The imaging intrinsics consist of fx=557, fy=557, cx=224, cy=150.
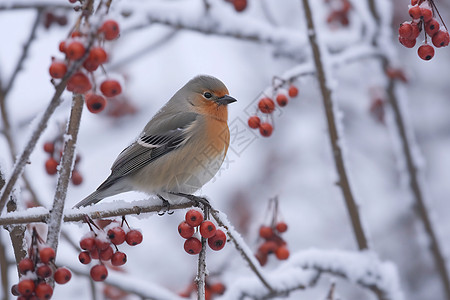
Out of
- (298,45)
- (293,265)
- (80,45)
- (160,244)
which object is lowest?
(80,45)

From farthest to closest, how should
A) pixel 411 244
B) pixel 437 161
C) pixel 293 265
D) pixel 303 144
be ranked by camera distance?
1. pixel 303 144
2. pixel 437 161
3. pixel 411 244
4. pixel 293 265

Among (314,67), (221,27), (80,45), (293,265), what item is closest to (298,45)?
(221,27)

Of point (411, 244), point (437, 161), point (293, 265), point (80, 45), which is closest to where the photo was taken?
point (80, 45)

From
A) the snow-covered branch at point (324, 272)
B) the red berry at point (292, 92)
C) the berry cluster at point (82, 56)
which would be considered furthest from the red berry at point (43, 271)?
the red berry at point (292, 92)

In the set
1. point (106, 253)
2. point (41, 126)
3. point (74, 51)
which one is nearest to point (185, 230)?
point (106, 253)

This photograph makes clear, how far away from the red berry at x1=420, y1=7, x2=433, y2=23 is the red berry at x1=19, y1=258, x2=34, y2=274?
1744 mm

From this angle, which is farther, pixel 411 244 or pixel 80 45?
pixel 411 244

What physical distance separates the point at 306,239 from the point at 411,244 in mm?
1622

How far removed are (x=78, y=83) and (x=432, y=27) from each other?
144cm

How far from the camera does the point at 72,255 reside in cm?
349

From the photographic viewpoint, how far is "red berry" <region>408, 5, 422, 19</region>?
2.17m

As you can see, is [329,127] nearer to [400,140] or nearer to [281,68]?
[400,140]

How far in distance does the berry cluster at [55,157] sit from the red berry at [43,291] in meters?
1.57

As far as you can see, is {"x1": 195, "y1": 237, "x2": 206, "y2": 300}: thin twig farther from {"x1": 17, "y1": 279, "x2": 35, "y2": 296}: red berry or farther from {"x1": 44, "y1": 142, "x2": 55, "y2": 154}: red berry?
{"x1": 44, "y1": 142, "x2": 55, "y2": 154}: red berry
